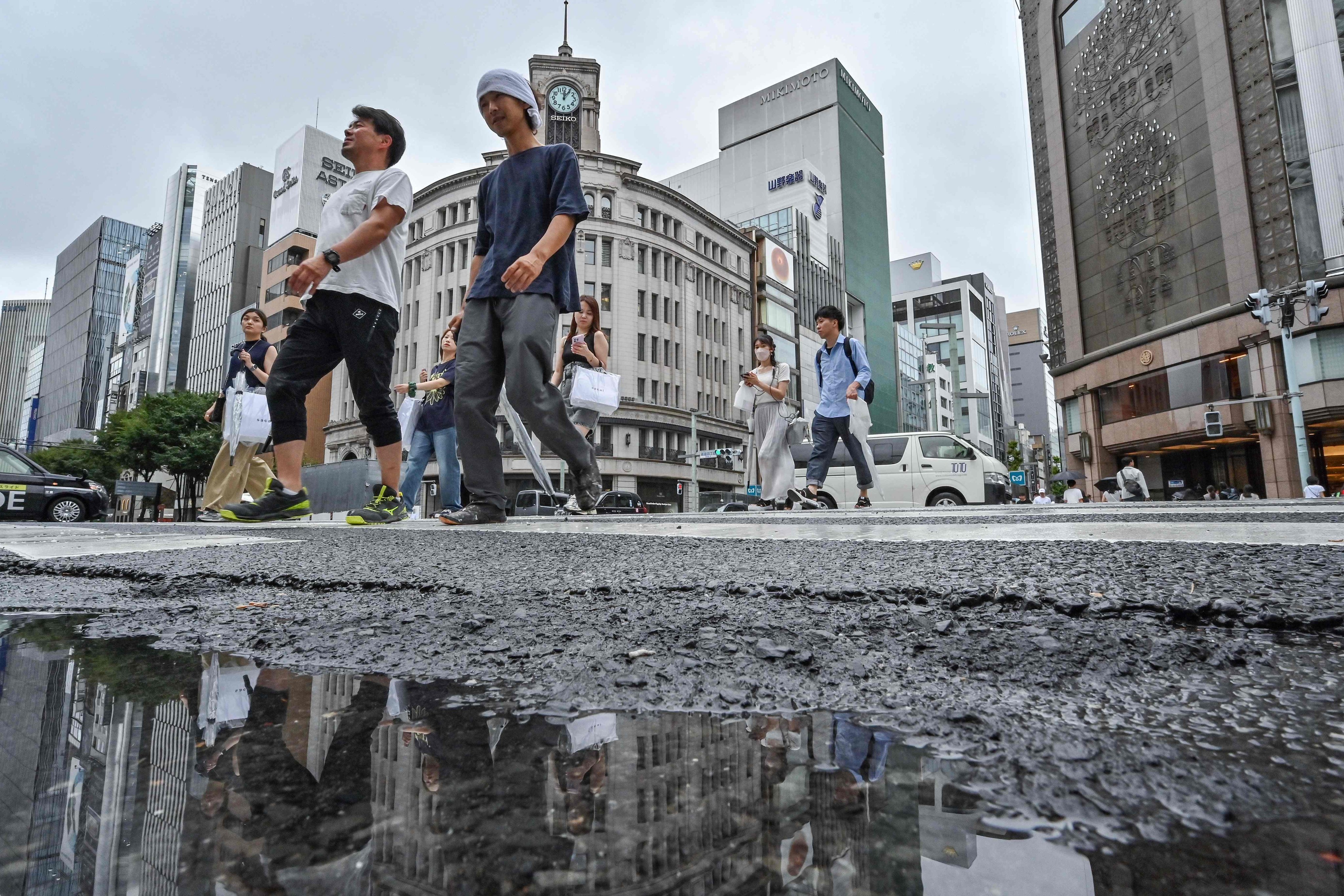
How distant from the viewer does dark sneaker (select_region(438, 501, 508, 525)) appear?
404 centimetres

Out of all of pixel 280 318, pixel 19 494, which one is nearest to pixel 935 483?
pixel 19 494

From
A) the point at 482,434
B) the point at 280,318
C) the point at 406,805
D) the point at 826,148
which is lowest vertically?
the point at 406,805

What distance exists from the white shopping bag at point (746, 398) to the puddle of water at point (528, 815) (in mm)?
7844

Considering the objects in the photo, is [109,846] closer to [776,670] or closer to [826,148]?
[776,670]

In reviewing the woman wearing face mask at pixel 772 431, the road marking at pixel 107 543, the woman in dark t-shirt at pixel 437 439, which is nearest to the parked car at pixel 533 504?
the woman wearing face mask at pixel 772 431

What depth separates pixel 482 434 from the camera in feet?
12.6

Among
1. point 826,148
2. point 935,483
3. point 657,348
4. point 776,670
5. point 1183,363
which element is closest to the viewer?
point 776,670

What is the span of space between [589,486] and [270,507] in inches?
82.8

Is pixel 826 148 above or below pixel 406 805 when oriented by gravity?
above

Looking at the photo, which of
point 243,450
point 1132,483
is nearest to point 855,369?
point 243,450

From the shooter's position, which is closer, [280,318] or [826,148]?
[280,318]

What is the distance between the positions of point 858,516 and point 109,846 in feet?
13.4

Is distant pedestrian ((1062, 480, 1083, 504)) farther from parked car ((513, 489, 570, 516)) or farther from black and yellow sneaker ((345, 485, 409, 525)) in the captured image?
black and yellow sneaker ((345, 485, 409, 525))

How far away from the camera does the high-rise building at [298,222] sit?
177 ft
